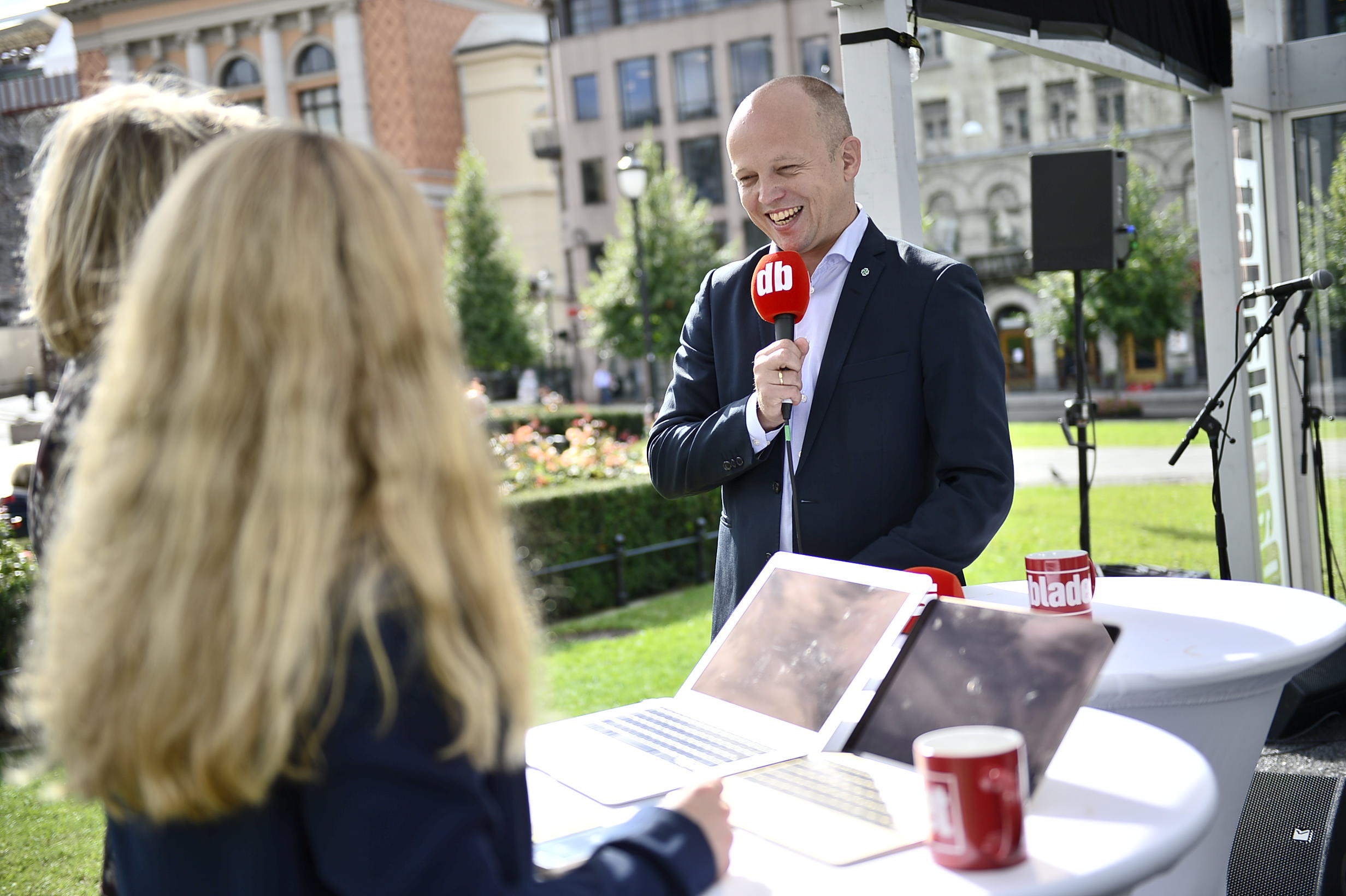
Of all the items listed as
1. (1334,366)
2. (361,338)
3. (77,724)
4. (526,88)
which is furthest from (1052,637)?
(526,88)

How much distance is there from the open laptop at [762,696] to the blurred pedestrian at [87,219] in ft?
2.74

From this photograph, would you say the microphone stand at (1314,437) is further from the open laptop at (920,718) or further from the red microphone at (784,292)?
the open laptop at (920,718)

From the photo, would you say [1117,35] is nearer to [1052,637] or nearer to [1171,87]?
[1171,87]

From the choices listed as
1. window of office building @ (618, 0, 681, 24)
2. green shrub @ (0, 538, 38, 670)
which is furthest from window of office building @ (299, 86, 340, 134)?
green shrub @ (0, 538, 38, 670)

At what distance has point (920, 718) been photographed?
1.66 meters

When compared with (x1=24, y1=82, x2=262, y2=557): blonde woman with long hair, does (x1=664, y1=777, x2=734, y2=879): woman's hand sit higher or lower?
lower

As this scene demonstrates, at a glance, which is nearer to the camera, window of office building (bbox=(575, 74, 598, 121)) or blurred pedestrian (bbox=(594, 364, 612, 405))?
blurred pedestrian (bbox=(594, 364, 612, 405))

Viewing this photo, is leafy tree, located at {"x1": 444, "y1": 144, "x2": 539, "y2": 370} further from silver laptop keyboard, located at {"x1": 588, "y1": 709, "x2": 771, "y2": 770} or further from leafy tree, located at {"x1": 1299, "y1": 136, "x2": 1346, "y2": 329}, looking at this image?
silver laptop keyboard, located at {"x1": 588, "y1": 709, "x2": 771, "y2": 770}

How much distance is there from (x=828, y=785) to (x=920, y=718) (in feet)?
0.58

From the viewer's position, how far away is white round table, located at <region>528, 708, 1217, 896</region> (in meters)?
1.25

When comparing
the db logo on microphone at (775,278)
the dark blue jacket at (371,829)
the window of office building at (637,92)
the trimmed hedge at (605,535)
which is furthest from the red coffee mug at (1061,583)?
the window of office building at (637,92)

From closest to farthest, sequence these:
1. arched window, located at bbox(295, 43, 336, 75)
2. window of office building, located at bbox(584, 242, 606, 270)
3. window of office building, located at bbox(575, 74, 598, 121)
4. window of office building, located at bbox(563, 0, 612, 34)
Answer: arched window, located at bbox(295, 43, 336, 75), window of office building, located at bbox(563, 0, 612, 34), window of office building, located at bbox(575, 74, 598, 121), window of office building, located at bbox(584, 242, 606, 270)

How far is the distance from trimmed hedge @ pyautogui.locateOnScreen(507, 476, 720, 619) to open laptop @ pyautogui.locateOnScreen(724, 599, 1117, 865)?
6670 mm

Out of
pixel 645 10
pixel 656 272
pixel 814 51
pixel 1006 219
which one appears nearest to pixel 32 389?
pixel 656 272
